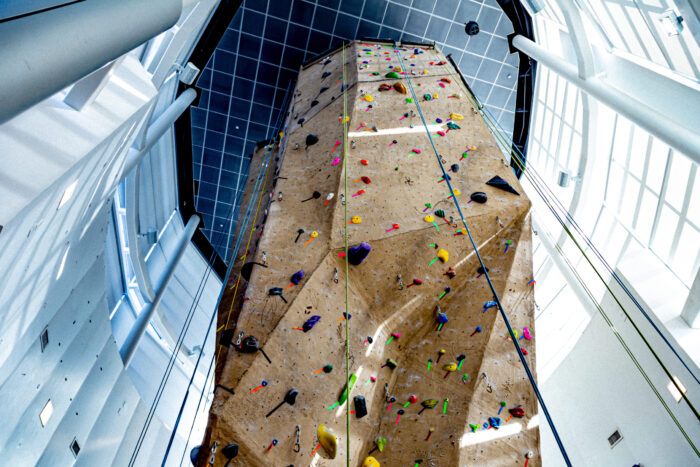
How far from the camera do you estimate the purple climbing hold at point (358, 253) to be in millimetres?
5773

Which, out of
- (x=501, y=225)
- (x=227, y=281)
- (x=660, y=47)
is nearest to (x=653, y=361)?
(x=501, y=225)

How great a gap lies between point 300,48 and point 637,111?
839 centimetres

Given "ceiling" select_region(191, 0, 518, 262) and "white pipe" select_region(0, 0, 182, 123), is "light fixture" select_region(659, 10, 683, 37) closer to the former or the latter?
"ceiling" select_region(191, 0, 518, 262)

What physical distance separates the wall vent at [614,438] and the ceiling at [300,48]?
8675mm

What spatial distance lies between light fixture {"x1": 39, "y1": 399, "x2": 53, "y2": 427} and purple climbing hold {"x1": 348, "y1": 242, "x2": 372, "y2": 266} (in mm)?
3917

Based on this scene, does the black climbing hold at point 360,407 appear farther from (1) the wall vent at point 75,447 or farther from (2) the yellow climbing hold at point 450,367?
(1) the wall vent at point 75,447

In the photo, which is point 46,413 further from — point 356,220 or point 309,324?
point 356,220

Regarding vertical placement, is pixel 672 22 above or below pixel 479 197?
above

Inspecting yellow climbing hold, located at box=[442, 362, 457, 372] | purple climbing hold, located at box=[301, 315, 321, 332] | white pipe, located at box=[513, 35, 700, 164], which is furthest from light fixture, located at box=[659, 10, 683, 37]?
purple climbing hold, located at box=[301, 315, 321, 332]

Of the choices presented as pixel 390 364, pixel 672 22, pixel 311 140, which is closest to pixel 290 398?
pixel 390 364

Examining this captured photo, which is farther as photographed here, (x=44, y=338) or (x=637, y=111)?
(x=637, y=111)

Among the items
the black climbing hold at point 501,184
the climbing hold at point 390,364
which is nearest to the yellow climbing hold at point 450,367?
the climbing hold at point 390,364

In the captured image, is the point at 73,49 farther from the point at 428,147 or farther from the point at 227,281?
the point at 428,147

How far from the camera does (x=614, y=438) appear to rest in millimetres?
7668
